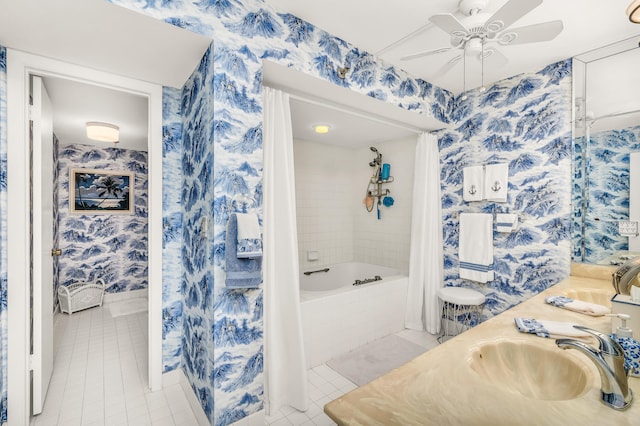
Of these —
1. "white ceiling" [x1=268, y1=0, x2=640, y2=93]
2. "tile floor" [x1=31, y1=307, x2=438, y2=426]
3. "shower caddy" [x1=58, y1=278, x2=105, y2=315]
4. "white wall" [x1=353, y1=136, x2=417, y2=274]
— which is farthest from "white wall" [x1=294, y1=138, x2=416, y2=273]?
"shower caddy" [x1=58, y1=278, x2=105, y2=315]

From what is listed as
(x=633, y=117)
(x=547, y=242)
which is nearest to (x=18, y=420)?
(x=547, y=242)

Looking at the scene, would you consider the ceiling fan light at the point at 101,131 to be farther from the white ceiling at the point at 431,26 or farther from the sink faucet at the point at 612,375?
the sink faucet at the point at 612,375

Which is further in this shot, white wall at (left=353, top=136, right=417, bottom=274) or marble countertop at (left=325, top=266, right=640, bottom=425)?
white wall at (left=353, top=136, right=417, bottom=274)

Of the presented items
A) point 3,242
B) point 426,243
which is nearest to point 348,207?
point 426,243

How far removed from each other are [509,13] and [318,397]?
2.62 metres

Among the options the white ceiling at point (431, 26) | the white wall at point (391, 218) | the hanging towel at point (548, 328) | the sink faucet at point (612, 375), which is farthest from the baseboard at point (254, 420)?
the white ceiling at point (431, 26)

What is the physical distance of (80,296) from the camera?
393 cm

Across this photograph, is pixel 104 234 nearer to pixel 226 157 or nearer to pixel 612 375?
pixel 226 157

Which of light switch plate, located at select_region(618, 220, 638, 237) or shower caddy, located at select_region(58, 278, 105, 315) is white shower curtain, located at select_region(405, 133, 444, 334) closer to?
light switch plate, located at select_region(618, 220, 638, 237)

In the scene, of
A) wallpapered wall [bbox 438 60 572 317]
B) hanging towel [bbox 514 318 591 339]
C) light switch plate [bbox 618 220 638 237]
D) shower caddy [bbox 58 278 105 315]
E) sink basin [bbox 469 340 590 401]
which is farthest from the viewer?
shower caddy [bbox 58 278 105 315]

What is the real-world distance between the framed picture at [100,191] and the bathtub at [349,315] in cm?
343

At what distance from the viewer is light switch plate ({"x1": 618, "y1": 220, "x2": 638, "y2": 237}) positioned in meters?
2.02

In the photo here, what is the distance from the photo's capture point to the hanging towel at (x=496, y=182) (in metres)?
2.76

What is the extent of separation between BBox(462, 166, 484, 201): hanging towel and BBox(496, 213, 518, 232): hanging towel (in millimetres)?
261
